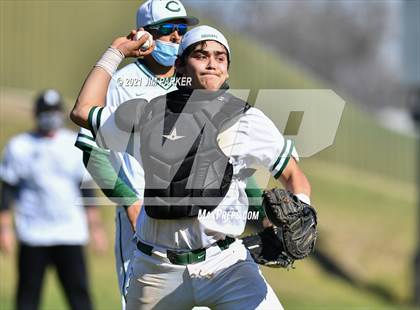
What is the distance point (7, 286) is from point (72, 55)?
219 inches

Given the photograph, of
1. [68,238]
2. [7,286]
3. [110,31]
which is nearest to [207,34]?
[68,238]

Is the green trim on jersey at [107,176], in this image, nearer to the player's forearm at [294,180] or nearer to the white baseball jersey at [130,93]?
the white baseball jersey at [130,93]

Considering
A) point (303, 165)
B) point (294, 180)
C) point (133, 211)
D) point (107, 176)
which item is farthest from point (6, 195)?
point (303, 165)

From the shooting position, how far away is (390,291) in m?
17.3

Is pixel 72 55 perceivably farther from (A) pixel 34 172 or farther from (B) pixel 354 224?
(A) pixel 34 172

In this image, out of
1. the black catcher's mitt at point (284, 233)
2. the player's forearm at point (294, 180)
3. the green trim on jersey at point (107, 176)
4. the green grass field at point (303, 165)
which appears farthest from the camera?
the green grass field at point (303, 165)

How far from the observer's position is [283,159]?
455 centimetres

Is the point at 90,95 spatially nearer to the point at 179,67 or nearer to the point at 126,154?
the point at 179,67

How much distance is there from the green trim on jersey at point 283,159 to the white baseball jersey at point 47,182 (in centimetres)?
453

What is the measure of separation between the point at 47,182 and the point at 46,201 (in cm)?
17

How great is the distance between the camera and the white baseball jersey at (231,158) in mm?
4496

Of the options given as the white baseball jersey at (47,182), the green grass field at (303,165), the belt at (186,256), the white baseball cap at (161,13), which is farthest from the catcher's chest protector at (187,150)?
the green grass field at (303,165)

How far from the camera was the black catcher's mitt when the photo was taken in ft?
14.4

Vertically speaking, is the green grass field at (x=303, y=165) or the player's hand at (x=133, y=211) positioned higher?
the player's hand at (x=133, y=211)
